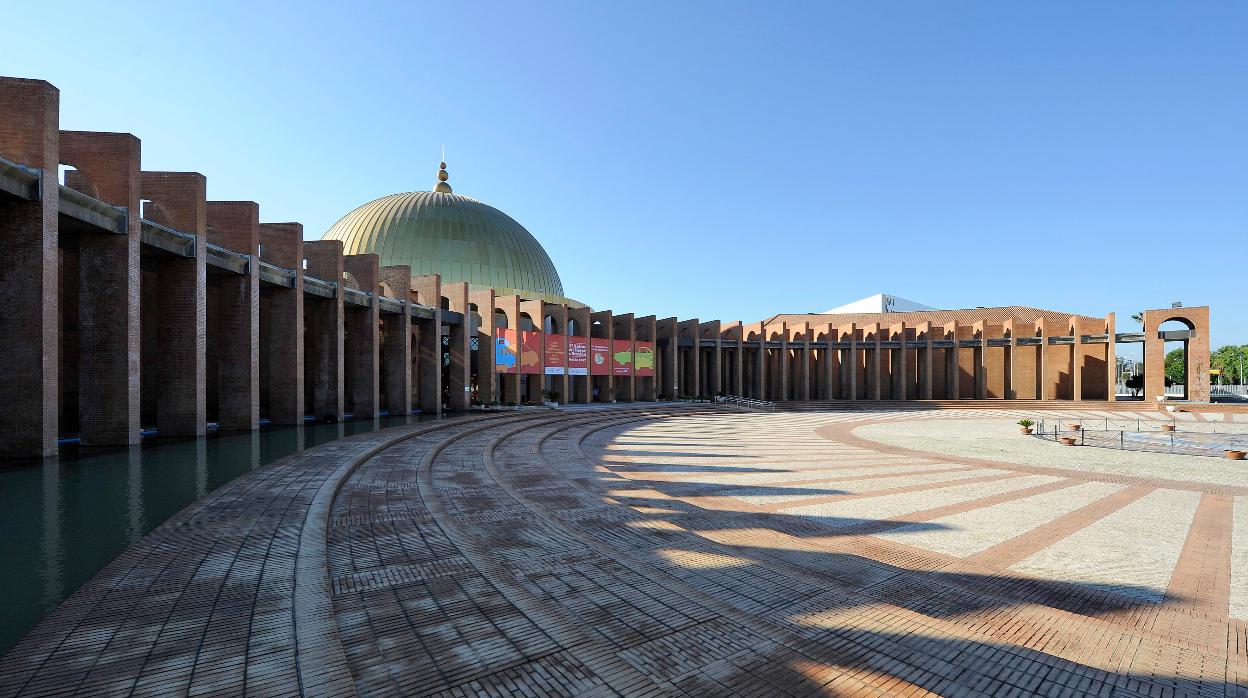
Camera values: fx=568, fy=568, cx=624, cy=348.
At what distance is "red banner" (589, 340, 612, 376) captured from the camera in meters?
38.8

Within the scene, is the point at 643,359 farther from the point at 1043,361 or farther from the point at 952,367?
the point at 1043,361

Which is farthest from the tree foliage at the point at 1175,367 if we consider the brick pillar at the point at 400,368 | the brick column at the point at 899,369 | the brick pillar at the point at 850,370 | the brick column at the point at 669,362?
the brick pillar at the point at 400,368

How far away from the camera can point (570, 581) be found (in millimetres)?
5434

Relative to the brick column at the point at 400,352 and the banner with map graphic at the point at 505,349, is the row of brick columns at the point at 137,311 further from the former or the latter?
the banner with map graphic at the point at 505,349

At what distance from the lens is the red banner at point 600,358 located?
38750mm

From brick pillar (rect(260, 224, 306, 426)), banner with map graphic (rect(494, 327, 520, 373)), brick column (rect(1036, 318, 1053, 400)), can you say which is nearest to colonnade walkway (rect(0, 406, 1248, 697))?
brick pillar (rect(260, 224, 306, 426))

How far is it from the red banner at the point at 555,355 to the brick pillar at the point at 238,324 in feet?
57.5

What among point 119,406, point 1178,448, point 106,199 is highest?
point 106,199

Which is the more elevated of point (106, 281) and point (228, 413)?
point (106, 281)

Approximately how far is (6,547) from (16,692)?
4.28 meters

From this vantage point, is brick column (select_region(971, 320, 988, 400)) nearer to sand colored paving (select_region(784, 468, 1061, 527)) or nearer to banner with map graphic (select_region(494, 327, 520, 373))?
banner with map graphic (select_region(494, 327, 520, 373))

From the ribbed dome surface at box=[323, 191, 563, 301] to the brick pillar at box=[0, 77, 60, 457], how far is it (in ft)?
105

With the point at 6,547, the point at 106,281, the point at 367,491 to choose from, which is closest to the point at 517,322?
the point at 106,281

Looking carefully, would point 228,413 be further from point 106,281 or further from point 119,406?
point 106,281
